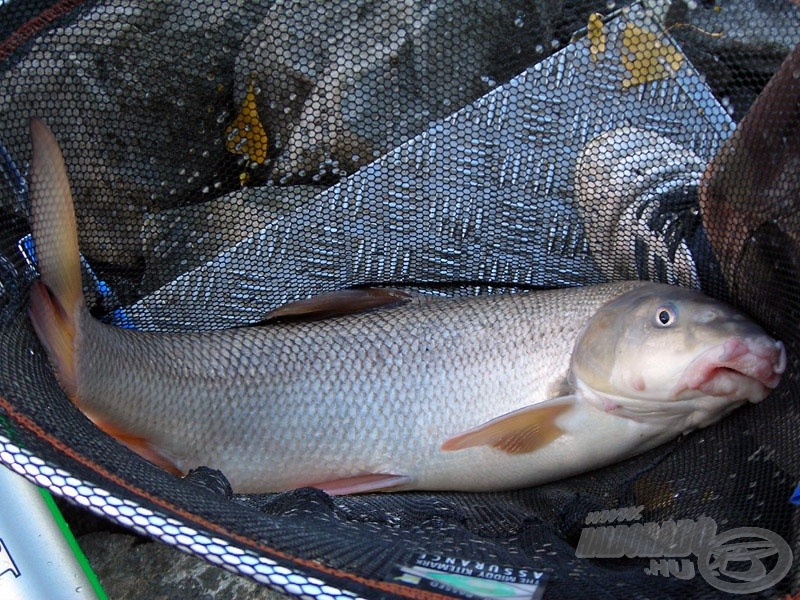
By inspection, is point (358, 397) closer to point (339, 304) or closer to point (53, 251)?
point (339, 304)

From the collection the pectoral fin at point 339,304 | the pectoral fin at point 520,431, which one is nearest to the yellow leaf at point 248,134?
the pectoral fin at point 339,304

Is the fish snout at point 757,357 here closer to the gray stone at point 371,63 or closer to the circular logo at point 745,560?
the circular logo at point 745,560

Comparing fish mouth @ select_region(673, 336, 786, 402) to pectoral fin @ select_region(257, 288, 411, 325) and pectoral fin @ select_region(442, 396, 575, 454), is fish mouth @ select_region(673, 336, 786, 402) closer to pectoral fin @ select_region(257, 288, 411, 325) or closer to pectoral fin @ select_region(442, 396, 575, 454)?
pectoral fin @ select_region(442, 396, 575, 454)

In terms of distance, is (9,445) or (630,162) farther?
(630,162)

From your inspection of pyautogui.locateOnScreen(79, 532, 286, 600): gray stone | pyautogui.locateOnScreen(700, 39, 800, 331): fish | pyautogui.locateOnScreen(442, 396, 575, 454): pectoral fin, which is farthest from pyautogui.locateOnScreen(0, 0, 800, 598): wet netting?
pyautogui.locateOnScreen(79, 532, 286, 600): gray stone

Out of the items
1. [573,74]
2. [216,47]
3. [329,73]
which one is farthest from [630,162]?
[216,47]

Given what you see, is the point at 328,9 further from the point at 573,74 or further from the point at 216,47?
the point at 573,74
